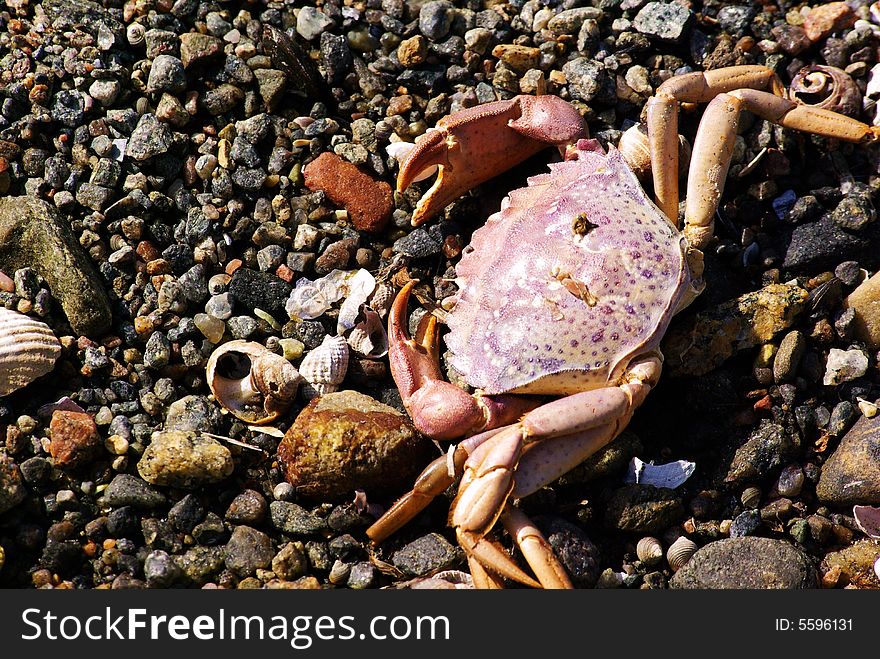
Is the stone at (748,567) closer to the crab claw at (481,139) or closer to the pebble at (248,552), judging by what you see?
the pebble at (248,552)

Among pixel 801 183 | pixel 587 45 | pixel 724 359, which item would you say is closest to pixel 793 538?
pixel 724 359

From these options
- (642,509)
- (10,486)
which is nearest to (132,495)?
(10,486)

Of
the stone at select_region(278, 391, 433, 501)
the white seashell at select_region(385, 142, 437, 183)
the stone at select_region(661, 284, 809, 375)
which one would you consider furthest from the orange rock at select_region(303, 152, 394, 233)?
the stone at select_region(661, 284, 809, 375)

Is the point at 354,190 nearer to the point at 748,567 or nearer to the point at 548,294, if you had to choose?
the point at 548,294

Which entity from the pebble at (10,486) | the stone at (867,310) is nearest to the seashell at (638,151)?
the stone at (867,310)

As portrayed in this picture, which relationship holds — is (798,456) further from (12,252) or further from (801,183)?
(12,252)
